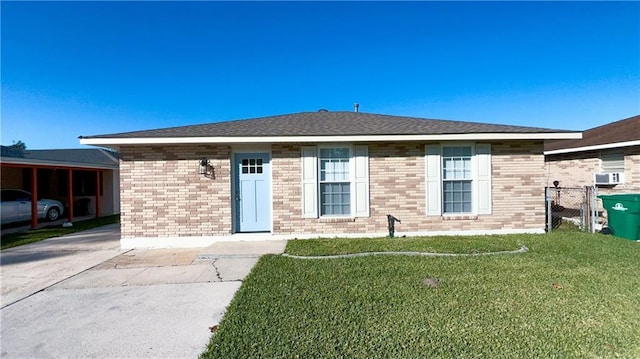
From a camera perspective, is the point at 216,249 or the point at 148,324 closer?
the point at 148,324

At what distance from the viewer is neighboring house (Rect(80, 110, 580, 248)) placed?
22.3ft

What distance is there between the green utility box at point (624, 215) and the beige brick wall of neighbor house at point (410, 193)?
1.67m

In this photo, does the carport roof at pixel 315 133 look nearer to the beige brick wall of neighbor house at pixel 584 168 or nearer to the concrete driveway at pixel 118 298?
the concrete driveway at pixel 118 298

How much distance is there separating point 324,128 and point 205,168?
313 centimetres

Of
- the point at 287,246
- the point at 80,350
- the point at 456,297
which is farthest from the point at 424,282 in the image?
the point at 80,350

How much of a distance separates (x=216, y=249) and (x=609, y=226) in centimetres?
975

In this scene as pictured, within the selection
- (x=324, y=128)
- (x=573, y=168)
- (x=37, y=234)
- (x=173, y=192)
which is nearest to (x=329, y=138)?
(x=324, y=128)

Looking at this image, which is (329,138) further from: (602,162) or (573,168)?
(573,168)

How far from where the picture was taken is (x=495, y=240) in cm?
632

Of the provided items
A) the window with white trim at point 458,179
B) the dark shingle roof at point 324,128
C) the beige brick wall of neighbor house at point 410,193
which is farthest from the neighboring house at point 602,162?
the window with white trim at point 458,179

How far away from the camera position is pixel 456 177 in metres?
7.19

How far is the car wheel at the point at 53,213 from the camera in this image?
1232 centimetres

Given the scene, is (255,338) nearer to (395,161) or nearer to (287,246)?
(287,246)

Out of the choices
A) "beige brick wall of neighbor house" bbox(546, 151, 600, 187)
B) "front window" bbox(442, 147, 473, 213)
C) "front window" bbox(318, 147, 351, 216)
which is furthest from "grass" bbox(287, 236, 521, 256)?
"beige brick wall of neighbor house" bbox(546, 151, 600, 187)
